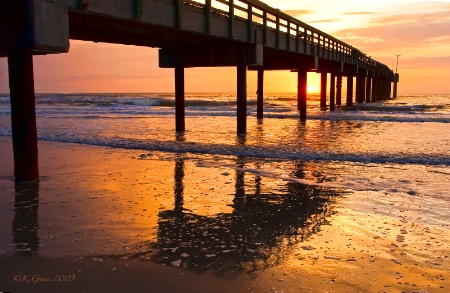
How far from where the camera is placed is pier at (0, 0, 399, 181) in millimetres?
8383

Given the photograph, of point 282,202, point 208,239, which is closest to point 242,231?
point 208,239

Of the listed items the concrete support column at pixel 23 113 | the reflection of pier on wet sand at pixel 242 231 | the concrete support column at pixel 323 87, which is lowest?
the reflection of pier on wet sand at pixel 242 231

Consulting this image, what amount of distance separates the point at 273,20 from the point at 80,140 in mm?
9745

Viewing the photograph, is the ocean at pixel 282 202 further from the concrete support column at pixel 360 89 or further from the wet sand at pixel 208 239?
the concrete support column at pixel 360 89

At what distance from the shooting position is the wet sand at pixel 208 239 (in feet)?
13.9

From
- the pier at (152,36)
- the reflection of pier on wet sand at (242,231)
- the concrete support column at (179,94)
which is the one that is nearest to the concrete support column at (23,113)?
the pier at (152,36)

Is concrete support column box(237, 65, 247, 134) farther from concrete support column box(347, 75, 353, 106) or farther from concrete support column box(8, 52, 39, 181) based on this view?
concrete support column box(347, 75, 353, 106)

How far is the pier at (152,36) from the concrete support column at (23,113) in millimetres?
18

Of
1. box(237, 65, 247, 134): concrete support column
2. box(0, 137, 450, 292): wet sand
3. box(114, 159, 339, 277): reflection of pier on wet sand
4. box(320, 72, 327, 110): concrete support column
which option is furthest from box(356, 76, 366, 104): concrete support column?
box(114, 159, 339, 277): reflection of pier on wet sand

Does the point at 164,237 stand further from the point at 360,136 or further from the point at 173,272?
the point at 360,136

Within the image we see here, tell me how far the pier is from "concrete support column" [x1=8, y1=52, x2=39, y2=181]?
0.06 ft

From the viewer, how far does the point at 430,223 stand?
614 centimetres

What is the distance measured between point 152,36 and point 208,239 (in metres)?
11.1

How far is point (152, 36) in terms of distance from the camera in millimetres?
15164
